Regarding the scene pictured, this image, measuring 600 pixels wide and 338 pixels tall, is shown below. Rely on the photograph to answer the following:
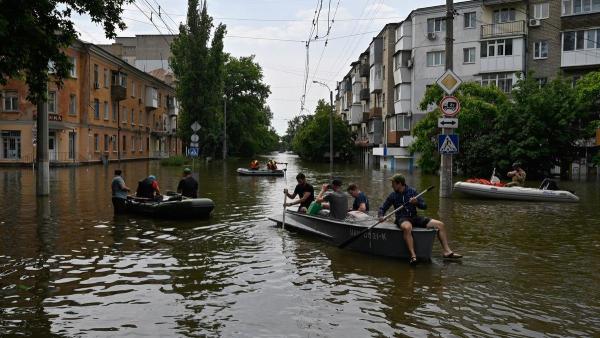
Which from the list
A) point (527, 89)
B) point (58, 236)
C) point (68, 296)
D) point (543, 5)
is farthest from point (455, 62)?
point (68, 296)

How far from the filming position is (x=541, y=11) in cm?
4378

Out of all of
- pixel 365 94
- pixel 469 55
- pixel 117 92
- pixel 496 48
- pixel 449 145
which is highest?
pixel 496 48

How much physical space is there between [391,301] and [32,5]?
7.70 metres

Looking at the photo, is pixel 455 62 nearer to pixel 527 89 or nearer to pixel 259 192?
pixel 527 89

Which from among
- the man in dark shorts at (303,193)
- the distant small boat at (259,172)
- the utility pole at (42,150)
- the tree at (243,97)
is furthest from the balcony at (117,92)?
the man in dark shorts at (303,193)

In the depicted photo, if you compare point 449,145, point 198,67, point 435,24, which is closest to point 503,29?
point 435,24

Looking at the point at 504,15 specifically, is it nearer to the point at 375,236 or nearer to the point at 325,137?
the point at 325,137

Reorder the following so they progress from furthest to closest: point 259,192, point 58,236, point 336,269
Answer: point 259,192, point 58,236, point 336,269

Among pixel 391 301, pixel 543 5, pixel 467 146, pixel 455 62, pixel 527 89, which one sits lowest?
pixel 391 301

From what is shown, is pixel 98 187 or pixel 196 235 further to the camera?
pixel 98 187

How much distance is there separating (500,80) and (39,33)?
136 ft

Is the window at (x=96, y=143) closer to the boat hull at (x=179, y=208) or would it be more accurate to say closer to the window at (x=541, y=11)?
the boat hull at (x=179, y=208)

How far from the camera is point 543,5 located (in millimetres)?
43625

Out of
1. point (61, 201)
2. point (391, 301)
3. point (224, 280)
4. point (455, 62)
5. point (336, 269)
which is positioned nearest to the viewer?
point (391, 301)
